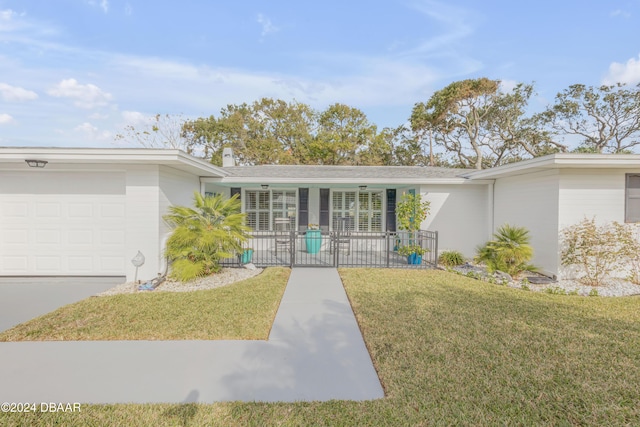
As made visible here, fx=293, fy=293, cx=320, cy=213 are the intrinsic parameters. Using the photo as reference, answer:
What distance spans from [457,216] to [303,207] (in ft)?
20.0

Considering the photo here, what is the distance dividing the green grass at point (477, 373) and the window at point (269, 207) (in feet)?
25.0

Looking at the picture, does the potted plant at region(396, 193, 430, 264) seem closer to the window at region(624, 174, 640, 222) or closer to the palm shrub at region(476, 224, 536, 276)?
the palm shrub at region(476, 224, 536, 276)

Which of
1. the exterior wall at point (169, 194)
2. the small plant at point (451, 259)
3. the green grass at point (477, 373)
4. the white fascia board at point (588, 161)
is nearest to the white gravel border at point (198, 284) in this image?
the exterior wall at point (169, 194)

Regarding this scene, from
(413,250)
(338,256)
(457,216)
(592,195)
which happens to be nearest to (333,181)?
(338,256)

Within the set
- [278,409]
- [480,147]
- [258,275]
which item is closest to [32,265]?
[258,275]

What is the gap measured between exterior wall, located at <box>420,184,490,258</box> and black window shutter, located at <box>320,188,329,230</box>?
13.3 ft

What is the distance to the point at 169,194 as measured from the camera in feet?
25.8

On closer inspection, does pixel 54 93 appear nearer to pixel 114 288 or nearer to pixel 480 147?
pixel 114 288

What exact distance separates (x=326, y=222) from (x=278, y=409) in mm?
10232

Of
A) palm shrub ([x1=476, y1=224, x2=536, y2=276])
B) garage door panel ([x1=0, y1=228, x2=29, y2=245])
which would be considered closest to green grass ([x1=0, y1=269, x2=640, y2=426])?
palm shrub ([x1=476, y1=224, x2=536, y2=276])

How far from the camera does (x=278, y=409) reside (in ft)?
9.06

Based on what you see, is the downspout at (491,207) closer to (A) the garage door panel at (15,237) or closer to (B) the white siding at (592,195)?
(B) the white siding at (592,195)

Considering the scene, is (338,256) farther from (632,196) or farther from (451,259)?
(632,196)

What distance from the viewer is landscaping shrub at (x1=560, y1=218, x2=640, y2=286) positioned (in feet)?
23.9
